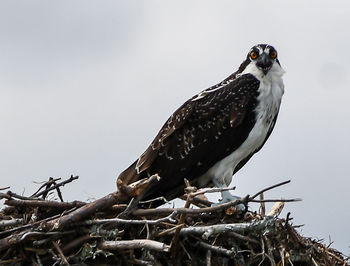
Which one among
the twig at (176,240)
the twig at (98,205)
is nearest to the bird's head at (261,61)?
the twig at (176,240)

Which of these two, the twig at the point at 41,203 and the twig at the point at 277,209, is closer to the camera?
the twig at the point at 41,203

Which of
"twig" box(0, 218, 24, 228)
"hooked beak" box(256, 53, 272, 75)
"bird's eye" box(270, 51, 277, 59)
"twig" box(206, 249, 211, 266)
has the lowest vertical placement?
"twig" box(206, 249, 211, 266)

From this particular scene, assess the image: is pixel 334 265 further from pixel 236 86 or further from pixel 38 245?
pixel 38 245

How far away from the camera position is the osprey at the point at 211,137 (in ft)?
30.9

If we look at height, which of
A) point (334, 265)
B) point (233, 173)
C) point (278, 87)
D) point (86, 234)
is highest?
point (278, 87)

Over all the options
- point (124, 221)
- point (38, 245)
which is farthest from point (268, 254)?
point (38, 245)

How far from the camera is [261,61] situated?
32.0ft

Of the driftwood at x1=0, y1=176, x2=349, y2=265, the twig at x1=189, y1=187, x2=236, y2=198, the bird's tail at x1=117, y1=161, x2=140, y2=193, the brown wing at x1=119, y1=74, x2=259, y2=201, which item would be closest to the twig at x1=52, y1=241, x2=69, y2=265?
the driftwood at x1=0, y1=176, x2=349, y2=265

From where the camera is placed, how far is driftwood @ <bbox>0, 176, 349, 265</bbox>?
766 cm

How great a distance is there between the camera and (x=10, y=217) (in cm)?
824

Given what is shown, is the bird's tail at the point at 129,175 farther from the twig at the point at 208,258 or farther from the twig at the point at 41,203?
the twig at the point at 208,258

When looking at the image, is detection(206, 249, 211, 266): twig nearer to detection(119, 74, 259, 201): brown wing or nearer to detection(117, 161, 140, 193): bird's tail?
→ detection(119, 74, 259, 201): brown wing

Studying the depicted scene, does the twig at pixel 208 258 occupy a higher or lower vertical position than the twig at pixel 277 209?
lower

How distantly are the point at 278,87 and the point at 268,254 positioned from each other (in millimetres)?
2166
